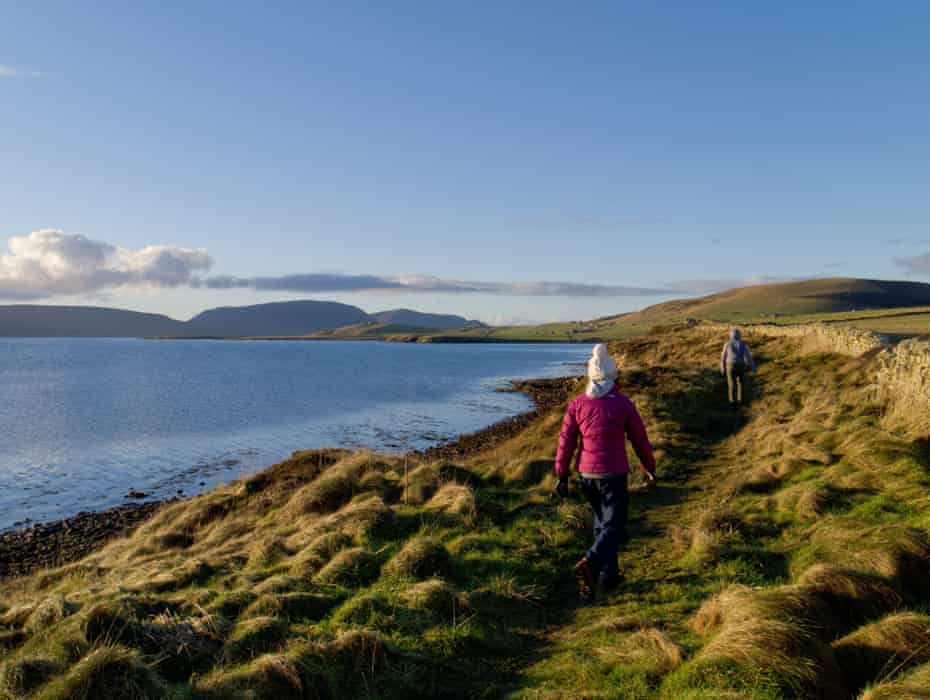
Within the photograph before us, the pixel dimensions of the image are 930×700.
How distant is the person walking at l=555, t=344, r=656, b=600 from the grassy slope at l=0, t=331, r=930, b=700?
406 millimetres

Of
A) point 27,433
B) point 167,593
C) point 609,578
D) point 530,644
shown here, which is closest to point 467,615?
point 530,644

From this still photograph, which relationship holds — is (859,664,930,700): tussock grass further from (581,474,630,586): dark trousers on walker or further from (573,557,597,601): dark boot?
(573,557,597,601): dark boot

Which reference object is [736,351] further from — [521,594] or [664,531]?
[521,594]

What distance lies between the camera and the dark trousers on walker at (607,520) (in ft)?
25.9

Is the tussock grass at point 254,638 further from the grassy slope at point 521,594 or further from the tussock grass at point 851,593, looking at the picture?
the tussock grass at point 851,593

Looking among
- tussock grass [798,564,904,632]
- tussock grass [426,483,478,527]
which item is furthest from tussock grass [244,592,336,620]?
tussock grass [798,564,904,632]

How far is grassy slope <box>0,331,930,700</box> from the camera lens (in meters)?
5.41

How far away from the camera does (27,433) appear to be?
39.5 meters

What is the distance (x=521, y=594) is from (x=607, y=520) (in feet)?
4.94

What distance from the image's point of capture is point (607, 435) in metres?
7.91

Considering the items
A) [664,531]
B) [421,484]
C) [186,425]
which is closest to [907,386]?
[664,531]

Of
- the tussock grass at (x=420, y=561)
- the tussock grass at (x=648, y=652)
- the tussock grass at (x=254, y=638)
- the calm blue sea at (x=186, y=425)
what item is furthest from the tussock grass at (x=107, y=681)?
the calm blue sea at (x=186, y=425)

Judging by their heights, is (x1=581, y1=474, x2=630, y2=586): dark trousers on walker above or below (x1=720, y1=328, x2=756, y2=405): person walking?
below

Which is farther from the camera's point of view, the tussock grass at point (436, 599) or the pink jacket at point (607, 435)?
the pink jacket at point (607, 435)
